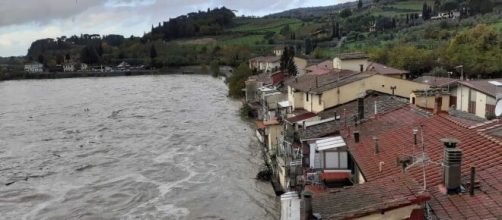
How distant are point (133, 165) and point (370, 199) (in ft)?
92.9

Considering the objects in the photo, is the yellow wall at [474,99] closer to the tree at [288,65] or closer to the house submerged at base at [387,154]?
the house submerged at base at [387,154]

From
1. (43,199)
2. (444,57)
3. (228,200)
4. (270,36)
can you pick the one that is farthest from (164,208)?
(270,36)

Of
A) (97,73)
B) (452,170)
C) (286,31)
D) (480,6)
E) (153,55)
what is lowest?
(97,73)

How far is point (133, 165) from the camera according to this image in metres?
37.0

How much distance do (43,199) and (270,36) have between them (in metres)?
137

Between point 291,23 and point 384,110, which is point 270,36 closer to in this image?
point 291,23

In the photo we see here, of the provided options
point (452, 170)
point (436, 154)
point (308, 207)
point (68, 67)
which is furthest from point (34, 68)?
point (452, 170)

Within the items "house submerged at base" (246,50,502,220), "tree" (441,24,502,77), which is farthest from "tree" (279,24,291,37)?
"house submerged at base" (246,50,502,220)

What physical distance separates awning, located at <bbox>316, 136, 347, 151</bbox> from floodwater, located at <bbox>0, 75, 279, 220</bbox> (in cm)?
707

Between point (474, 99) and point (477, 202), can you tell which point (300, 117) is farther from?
point (477, 202)

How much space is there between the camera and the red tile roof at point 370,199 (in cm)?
994

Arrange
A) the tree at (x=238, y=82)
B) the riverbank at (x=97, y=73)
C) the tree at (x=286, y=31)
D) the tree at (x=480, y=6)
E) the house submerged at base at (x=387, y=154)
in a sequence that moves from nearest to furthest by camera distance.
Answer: the house submerged at base at (x=387, y=154), the tree at (x=238, y=82), the tree at (x=480, y=6), the riverbank at (x=97, y=73), the tree at (x=286, y=31)

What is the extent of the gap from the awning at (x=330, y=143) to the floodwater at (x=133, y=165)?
7072 millimetres

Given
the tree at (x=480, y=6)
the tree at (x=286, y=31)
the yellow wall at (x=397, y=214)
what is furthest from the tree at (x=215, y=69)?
the yellow wall at (x=397, y=214)
